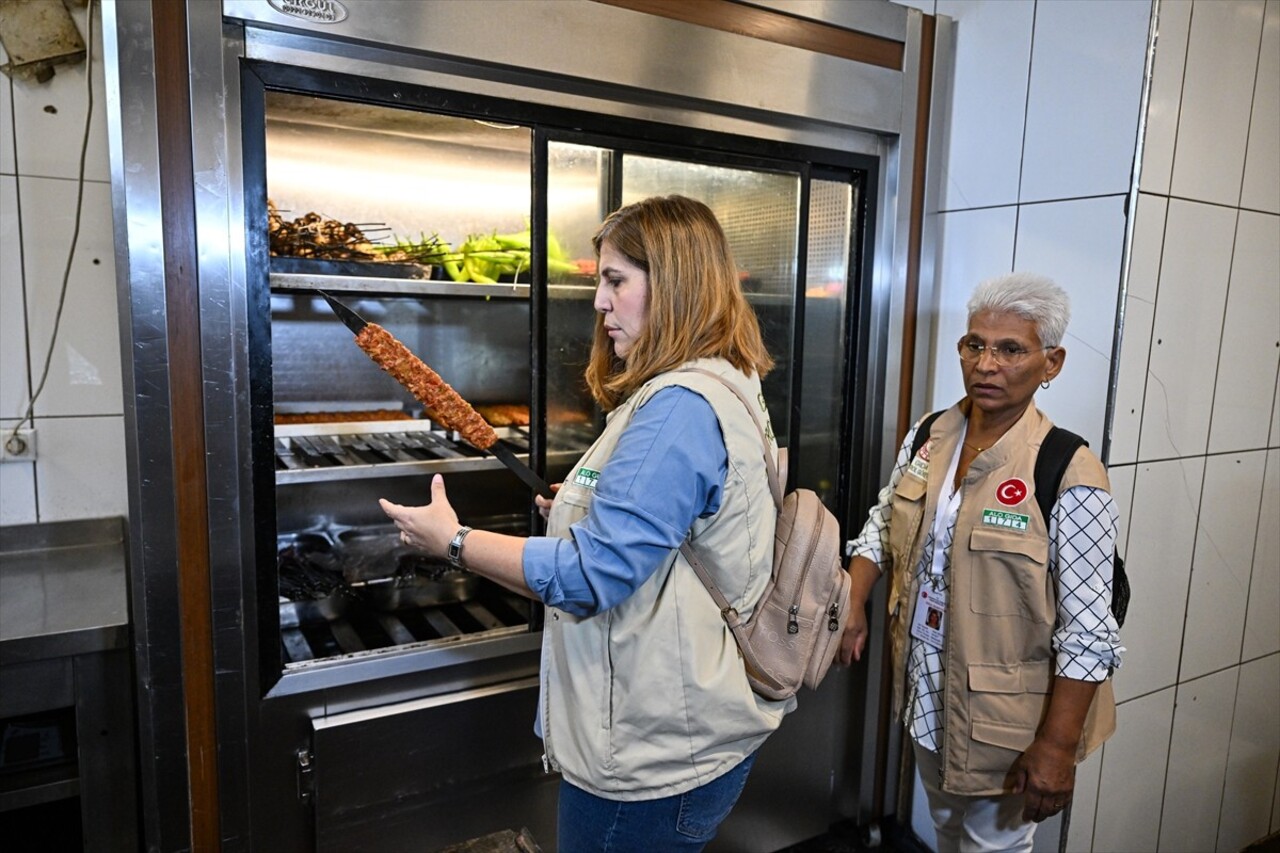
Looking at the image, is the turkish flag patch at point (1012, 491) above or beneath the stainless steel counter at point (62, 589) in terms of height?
above

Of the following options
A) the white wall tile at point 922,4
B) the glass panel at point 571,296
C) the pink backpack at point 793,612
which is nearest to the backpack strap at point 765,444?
the pink backpack at point 793,612

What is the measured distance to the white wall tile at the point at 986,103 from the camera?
2.11 meters

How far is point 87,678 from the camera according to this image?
1635 mm

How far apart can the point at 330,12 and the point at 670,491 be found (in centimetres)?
113

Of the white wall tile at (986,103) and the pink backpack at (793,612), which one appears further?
the white wall tile at (986,103)

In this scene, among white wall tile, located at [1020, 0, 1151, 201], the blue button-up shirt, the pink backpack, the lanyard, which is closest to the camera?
the blue button-up shirt

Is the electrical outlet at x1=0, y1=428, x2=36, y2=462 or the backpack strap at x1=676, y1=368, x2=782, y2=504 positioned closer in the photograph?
the backpack strap at x1=676, y1=368, x2=782, y2=504

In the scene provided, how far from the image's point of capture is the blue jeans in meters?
1.36

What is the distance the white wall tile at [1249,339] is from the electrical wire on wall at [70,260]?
9.30ft

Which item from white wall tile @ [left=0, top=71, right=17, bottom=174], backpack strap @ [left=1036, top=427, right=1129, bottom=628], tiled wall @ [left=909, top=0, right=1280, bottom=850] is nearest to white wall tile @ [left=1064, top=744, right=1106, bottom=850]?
tiled wall @ [left=909, top=0, right=1280, bottom=850]

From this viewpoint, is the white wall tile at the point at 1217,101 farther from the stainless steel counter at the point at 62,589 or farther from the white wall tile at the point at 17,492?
the white wall tile at the point at 17,492

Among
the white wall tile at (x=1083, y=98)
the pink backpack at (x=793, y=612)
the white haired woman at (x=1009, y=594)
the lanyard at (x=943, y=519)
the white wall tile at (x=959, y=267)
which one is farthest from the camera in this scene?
the white wall tile at (x=959, y=267)

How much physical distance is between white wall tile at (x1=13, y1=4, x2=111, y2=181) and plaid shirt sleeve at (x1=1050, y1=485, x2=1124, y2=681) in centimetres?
225

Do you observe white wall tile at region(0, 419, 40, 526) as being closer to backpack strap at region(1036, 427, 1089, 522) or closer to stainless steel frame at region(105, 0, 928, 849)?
stainless steel frame at region(105, 0, 928, 849)
